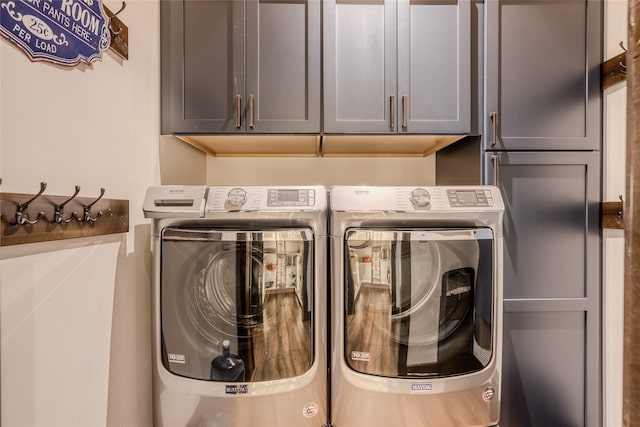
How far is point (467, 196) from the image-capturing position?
1280 millimetres

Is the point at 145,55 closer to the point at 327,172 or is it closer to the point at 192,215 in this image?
the point at 192,215

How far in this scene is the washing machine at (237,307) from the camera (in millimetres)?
1221

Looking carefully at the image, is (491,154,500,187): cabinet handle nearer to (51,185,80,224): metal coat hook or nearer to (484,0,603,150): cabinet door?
(484,0,603,150): cabinet door

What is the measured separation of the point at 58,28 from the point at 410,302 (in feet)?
4.55

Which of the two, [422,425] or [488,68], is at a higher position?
[488,68]

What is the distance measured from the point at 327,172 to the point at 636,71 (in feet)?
5.53

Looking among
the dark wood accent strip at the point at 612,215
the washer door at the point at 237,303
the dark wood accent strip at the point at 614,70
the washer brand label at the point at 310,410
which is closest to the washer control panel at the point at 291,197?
the washer door at the point at 237,303

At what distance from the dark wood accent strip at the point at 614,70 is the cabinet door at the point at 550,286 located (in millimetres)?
340

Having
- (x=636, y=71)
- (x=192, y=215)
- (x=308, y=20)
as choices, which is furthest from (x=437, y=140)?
(x=636, y=71)

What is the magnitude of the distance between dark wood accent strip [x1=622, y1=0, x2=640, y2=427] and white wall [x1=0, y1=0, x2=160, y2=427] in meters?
1.13

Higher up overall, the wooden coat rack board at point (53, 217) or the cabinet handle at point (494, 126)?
the cabinet handle at point (494, 126)

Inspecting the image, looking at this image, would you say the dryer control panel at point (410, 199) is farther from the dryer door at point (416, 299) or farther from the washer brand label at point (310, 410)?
the washer brand label at point (310, 410)

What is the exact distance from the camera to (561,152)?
1500mm

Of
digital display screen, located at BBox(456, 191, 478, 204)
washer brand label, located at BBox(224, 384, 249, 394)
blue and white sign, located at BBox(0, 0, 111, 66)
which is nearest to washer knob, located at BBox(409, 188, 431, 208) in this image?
digital display screen, located at BBox(456, 191, 478, 204)
